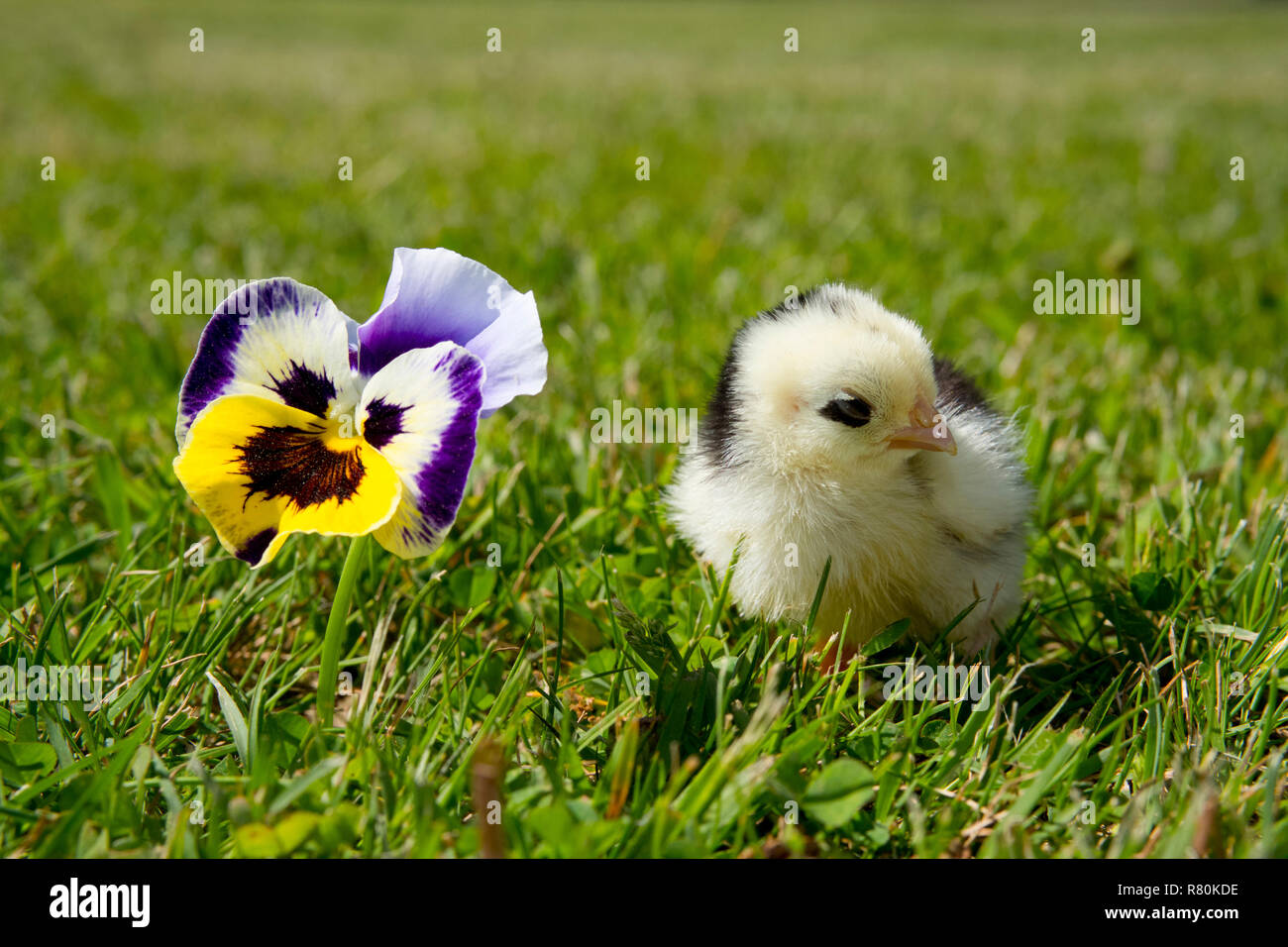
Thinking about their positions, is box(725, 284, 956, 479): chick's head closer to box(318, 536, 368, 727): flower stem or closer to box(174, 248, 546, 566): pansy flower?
box(174, 248, 546, 566): pansy flower

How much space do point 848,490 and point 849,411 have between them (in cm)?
24

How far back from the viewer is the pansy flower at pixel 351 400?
1.80m

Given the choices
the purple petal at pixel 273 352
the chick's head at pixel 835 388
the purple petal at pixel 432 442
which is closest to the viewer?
the purple petal at pixel 432 442

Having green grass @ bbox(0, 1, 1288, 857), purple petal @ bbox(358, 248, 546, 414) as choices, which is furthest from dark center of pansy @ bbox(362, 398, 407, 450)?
green grass @ bbox(0, 1, 1288, 857)

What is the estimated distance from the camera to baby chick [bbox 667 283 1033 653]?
2.25m

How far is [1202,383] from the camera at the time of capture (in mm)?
4129

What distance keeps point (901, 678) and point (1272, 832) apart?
2.39ft

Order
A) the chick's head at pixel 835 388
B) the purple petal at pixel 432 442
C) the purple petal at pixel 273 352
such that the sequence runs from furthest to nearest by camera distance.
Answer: the chick's head at pixel 835 388 → the purple petal at pixel 273 352 → the purple petal at pixel 432 442

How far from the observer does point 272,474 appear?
74.4 inches

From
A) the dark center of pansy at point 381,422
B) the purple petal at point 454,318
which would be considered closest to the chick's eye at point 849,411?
the purple petal at point 454,318

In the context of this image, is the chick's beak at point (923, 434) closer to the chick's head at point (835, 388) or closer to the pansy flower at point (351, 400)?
the chick's head at point (835, 388)

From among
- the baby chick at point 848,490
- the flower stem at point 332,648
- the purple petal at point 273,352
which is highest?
the purple petal at point 273,352
